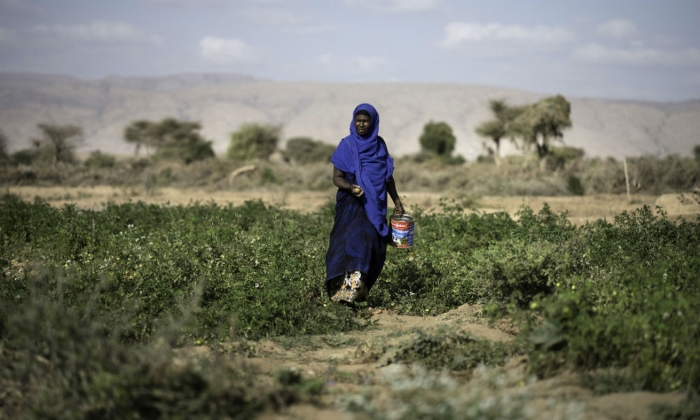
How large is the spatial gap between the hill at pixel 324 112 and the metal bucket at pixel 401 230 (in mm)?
72290

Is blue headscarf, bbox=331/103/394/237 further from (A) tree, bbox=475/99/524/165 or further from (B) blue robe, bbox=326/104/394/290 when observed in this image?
(A) tree, bbox=475/99/524/165

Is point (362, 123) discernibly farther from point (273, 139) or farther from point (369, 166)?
point (273, 139)

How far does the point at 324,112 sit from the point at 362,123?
92.7 m

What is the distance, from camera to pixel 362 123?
659 cm

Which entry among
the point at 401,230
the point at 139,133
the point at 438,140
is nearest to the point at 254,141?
the point at 139,133

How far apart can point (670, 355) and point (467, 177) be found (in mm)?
22812

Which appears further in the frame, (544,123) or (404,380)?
(544,123)

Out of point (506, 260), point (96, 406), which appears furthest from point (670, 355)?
point (96, 406)

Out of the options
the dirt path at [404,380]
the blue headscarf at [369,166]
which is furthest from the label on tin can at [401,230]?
the dirt path at [404,380]

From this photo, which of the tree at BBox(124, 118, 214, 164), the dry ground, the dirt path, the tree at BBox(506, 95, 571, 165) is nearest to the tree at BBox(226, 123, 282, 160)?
the tree at BBox(124, 118, 214, 164)

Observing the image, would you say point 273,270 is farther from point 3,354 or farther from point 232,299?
point 3,354

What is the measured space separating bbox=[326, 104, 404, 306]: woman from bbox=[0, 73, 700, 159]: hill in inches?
2838

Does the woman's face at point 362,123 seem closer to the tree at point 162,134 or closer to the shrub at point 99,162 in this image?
the shrub at point 99,162

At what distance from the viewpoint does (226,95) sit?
11238cm
